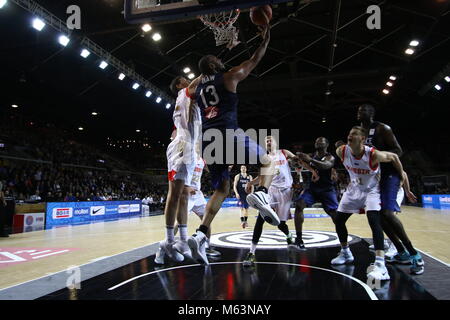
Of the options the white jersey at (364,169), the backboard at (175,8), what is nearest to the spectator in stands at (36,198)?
the backboard at (175,8)

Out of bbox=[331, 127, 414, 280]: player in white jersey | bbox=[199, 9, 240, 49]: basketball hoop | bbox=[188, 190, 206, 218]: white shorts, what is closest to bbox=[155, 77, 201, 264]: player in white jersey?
bbox=[188, 190, 206, 218]: white shorts

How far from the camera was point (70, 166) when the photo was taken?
20.5 metres

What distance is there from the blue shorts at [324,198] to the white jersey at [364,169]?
1.06 m

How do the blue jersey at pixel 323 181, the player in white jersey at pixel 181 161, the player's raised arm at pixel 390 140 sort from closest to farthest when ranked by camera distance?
the player in white jersey at pixel 181 161, the player's raised arm at pixel 390 140, the blue jersey at pixel 323 181

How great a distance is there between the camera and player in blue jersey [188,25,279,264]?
312 cm

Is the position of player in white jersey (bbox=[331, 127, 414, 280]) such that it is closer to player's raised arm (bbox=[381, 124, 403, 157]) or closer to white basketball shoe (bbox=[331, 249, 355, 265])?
white basketball shoe (bbox=[331, 249, 355, 265])

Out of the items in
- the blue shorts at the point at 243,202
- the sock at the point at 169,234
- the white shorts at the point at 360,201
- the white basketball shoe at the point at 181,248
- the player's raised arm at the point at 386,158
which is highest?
the player's raised arm at the point at 386,158

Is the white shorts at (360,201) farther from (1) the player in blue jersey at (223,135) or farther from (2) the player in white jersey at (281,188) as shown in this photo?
(2) the player in white jersey at (281,188)

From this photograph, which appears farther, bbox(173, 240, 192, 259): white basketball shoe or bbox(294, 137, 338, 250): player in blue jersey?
bbox(294, 137, 338, 250): player in blue jersey

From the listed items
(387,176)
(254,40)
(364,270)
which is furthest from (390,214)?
(254,40)

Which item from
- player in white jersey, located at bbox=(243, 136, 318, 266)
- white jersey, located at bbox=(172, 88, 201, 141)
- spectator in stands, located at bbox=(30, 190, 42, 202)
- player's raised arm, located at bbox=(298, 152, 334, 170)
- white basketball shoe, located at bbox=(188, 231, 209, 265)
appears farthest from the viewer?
spectator in stands, located at bbox=(30, 190, 42, 202)

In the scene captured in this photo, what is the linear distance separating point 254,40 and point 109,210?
10035mm

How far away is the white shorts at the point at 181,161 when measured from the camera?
3479 mm

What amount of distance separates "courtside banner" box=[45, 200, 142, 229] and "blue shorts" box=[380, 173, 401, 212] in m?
11.0
